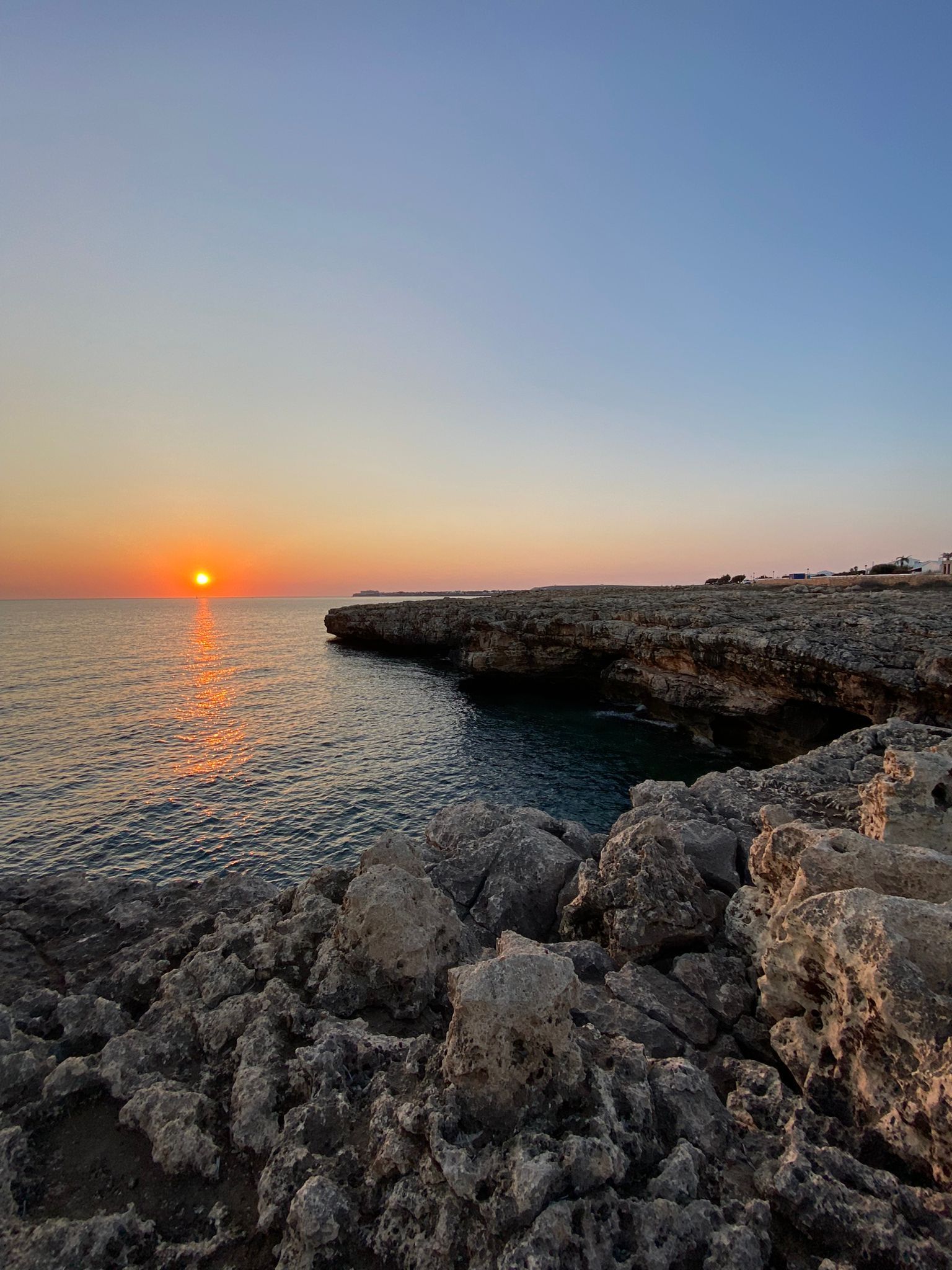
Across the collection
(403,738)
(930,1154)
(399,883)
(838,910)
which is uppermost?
(838,910)

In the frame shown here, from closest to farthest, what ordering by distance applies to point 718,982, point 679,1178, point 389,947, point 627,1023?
point 679,1178
point 627,1023
point 389,947
point 718,982

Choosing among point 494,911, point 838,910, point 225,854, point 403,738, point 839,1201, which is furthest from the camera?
point 403,738

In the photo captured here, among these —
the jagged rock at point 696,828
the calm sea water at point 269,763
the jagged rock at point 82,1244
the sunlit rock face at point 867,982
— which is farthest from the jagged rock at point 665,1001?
the calm sea water at point 269,763

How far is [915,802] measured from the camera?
8.48 meters

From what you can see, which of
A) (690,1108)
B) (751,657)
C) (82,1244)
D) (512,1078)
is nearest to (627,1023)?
(690,1108)

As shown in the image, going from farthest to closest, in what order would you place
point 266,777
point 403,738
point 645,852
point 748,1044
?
point 403,738, point 266,777, point 645,852, point 748,1044

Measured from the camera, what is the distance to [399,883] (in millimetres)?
7664

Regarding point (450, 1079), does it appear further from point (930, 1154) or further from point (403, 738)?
point (403, 738)

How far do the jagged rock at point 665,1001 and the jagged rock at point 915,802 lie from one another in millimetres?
3882

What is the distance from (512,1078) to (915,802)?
24.9 feet

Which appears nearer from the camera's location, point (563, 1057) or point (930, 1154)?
point (930, 1154)

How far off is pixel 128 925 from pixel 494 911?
6408 mm

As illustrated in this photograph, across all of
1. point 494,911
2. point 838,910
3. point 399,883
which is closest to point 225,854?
point 494,911

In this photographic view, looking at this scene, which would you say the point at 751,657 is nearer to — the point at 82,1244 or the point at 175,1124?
the point at 175,1124
